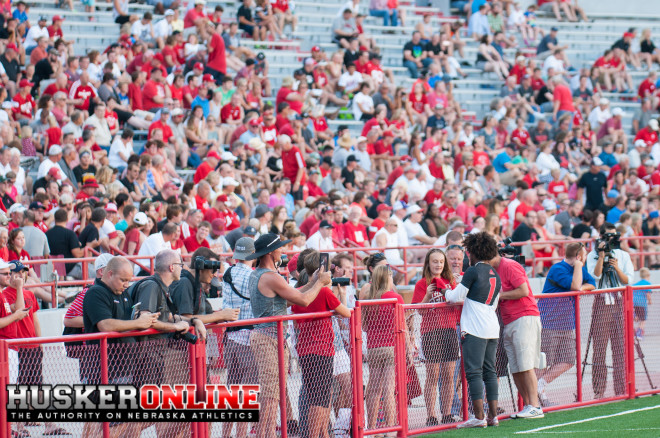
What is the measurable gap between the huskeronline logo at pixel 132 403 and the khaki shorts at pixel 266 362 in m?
0.24

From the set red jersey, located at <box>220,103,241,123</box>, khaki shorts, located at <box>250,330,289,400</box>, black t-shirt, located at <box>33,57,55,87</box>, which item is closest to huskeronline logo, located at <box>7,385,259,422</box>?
khaki shorts, located at <box>250,330,289,400</box>

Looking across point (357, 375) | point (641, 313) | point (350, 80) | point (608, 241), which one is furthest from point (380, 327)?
point (350, 80)

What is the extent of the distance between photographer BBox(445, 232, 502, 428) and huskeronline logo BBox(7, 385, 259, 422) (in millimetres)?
2357

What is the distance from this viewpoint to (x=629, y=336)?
36.7 feet

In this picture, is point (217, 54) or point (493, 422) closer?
point (493, 422)

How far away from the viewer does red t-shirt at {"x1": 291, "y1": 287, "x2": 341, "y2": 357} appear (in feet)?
27.1

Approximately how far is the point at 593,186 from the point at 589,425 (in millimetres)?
12818

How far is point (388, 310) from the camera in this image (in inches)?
354

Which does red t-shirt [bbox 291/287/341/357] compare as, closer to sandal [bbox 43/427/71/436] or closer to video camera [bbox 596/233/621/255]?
sandal [bbox 43/427/71/436]

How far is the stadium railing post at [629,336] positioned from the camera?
11.1 meters

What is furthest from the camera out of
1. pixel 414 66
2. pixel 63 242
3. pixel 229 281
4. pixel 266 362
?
pixel 414 66

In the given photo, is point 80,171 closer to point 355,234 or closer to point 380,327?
point 355,234

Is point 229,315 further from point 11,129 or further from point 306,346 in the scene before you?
point 11,129

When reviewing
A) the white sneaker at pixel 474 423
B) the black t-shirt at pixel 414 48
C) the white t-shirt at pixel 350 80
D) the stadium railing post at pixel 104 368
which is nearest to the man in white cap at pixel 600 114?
the black t-shirt at pixel 414 48
